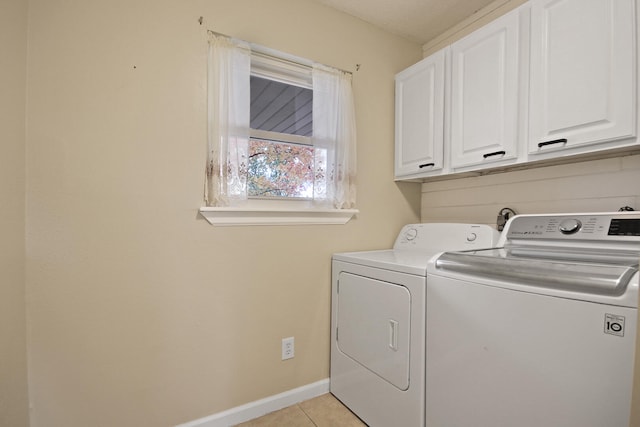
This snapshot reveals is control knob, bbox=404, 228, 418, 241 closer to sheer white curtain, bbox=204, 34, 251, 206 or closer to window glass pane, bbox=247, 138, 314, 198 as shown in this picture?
window glass pane, bbox=247, 138, 314, 198

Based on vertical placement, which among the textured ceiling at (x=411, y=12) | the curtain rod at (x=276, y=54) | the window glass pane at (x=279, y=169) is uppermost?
the textured ceiling at (x=411, y=12)

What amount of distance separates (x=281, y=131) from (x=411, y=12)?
1.20 metres

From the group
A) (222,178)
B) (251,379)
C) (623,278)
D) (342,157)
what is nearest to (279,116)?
(342,157)

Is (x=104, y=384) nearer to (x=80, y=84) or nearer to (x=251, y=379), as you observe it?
(x=251, y=379)

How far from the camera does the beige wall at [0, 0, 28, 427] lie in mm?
1050

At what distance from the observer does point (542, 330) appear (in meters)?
0.92

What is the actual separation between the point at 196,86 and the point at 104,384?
147 cm

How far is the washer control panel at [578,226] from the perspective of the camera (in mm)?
1196

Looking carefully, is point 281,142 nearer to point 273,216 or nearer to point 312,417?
point 273,216

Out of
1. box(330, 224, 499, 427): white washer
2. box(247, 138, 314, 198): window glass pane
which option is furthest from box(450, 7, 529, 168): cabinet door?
box(247, 138, 314, 198): window glass pane

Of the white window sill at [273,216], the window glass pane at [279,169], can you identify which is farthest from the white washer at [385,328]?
the window glass pane at [279,169]

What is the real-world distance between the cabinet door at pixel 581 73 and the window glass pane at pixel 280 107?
1236 mm

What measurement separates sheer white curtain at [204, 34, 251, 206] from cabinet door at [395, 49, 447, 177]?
1103 millimetres

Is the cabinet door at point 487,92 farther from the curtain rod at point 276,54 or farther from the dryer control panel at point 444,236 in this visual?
the curtain rod at point 276,54
